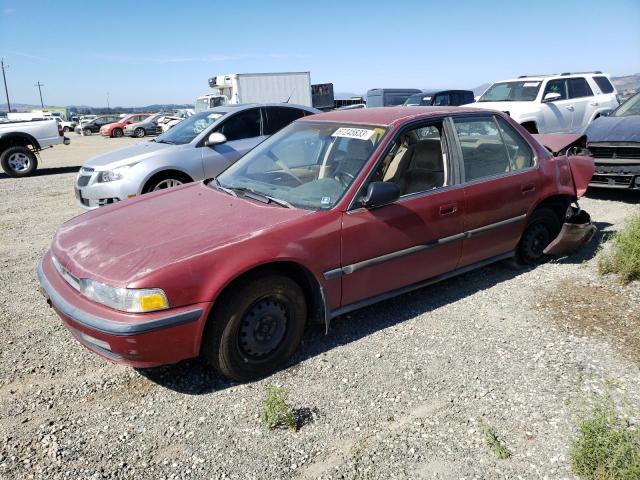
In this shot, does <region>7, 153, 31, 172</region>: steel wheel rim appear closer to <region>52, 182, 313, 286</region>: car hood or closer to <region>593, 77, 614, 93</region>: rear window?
<region>52, 182, 313, 286</region>: car hood

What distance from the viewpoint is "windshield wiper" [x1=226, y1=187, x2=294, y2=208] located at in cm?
339

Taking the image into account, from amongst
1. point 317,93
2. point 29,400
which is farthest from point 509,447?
point 317,93

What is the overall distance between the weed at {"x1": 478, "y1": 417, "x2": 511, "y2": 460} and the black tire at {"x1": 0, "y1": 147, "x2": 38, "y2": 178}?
13.6 m

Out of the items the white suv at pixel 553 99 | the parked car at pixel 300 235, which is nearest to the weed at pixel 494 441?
the parked car at pixel 300 235

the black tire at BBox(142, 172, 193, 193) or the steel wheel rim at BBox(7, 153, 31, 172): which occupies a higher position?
the black tire at BBox(142, 172, 193, 193)

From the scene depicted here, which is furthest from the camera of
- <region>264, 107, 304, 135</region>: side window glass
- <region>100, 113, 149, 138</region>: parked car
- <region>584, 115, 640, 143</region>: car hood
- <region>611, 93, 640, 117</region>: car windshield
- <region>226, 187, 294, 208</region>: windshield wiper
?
<region>100, 113, 149, 138</region>: parked car

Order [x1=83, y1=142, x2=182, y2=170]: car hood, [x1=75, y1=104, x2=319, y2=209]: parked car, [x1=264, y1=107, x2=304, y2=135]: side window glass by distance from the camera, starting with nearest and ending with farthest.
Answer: [x1=75, y1=104, x2=319, y2=209]: parked car < [x1=83, y1=142, x2=182, y2=170]: car hood < [x1=264, y1=107, x2=304, y2=135]: side window glass

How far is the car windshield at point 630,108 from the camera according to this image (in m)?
7.82

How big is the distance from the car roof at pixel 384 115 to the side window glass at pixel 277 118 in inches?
135

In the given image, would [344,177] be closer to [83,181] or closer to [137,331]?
[137,331]

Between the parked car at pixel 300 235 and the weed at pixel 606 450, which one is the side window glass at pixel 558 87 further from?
the weed at pixel 606 450

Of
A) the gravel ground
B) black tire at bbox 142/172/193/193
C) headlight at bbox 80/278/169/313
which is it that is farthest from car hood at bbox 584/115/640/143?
headlight at bbox 80/278/169/313

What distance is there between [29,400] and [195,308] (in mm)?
A: 1251

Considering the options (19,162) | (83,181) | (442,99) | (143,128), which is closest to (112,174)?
(83,181)
